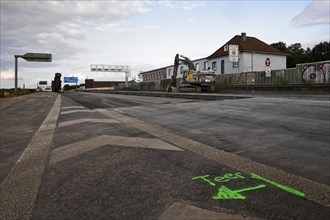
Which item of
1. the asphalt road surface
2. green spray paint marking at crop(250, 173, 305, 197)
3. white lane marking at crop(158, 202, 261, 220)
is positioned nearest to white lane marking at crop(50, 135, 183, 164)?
the asphalt road surface

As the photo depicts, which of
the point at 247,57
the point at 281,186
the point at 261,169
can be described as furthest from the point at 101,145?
the point at 247,57

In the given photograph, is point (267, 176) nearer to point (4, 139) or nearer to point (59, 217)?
point (59, 217)

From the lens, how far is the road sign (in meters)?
34.9

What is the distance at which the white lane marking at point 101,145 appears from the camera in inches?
191

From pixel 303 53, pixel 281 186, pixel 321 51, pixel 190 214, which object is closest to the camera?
pixel 190 214

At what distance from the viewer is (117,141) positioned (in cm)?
557

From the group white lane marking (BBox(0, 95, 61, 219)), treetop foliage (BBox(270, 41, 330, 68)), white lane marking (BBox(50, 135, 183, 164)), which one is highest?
treetop foliage (BBox(270, 41, 330, 68))

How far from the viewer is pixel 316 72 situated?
1032 inches

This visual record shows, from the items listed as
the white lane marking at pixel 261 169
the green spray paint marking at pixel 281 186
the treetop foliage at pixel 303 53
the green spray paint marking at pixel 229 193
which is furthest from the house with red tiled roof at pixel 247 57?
the green spray paint marking at pixel 229 193

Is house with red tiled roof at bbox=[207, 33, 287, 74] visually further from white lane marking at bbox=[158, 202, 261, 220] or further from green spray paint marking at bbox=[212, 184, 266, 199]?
white lane marking at bbox=[158, 202, 261, 220]

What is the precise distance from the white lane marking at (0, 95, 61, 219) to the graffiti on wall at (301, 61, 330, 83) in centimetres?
2644

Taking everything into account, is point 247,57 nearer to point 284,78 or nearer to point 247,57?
point 247,57

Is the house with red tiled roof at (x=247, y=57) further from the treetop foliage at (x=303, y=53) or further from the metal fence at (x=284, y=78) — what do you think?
the treetop foliage at (x=303, y=53)

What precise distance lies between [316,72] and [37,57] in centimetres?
3181
